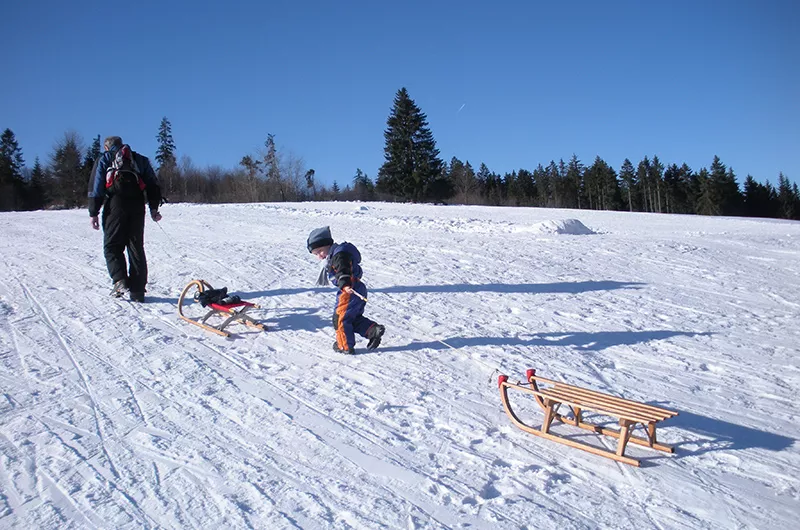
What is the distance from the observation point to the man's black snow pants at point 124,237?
751 centimetres

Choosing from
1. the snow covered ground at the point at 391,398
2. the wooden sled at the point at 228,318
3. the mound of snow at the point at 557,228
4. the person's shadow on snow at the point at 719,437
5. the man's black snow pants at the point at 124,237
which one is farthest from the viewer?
the mound of snow at the point at 557,228

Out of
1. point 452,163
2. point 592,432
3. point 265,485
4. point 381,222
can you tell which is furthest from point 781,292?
point 452,163

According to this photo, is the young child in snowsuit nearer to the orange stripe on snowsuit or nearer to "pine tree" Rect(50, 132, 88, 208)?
the orange stripe on snowsuit

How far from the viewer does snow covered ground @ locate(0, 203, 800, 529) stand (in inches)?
133

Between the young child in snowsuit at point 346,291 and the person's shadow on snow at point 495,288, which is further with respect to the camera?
the person's shadow on snow at point 495,288

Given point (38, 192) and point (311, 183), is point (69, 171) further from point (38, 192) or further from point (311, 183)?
point (311, 183)

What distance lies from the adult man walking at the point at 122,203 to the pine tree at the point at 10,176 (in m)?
49.6

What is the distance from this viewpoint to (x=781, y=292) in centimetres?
946

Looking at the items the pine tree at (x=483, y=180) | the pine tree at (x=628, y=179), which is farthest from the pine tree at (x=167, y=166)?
the pine tree at (x=628, y=179)

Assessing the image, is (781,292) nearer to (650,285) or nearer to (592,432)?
(650,285)

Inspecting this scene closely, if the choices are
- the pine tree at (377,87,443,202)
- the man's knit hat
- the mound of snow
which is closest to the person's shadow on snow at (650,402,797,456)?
the man's knit hat

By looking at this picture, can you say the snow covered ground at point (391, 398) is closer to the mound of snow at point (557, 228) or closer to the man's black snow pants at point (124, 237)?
the man's black snow pants at point (124, 237)

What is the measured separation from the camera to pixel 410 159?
52688mm

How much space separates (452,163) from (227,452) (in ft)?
277
